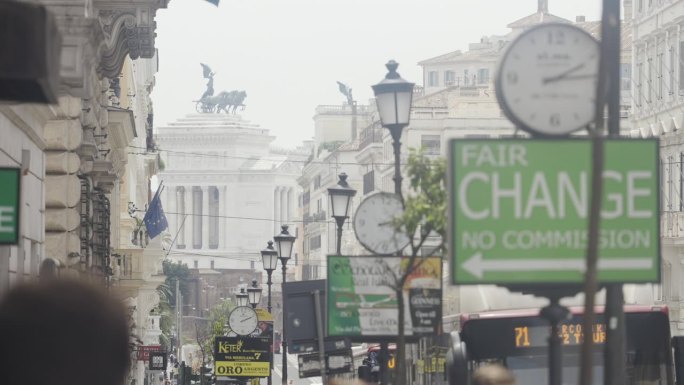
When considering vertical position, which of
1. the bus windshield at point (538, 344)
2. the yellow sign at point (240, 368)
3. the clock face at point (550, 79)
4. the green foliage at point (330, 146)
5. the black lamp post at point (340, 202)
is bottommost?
the yellow sign at point (240, 368)

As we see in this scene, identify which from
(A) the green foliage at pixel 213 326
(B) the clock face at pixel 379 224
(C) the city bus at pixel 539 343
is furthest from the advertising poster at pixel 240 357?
(B) the clock face at pixel 379 224

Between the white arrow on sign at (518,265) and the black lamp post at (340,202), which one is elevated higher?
the black lamp post at (340,202)

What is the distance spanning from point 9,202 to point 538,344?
10.1 m

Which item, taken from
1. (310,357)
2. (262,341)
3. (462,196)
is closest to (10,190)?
(462,196)

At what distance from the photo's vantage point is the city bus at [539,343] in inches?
819

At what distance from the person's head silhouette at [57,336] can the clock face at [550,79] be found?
546 cm

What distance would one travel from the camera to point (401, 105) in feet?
65.2

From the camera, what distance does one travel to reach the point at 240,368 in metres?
42.7

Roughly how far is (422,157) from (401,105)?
1.59 m

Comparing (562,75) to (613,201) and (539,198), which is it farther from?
(539,198)

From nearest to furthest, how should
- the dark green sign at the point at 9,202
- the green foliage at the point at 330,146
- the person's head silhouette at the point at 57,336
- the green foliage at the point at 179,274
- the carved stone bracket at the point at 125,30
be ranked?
1. the person's head silhouette at the point at 57,336
2. the dark green sign at the point at 9,202
3. the carved stone bracket at the point at 125,30
4. the green foliage at the point at 330,146
5. the green foliage at the point at 179,274

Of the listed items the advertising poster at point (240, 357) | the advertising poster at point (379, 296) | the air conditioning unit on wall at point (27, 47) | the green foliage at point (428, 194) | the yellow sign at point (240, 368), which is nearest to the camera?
the air conditioning unit on wall at point (27, 47)

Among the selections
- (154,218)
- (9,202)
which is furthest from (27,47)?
(154,218)

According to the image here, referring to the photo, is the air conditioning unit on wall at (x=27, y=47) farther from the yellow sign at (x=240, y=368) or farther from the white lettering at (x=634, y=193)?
the yellow sign at (x=240, y=368)
